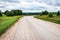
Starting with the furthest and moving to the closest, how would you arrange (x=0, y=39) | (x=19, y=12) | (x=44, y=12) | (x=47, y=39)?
(x=19, y=12), (x=44, y=12), (x=0, y=39), (x=47, y=39)

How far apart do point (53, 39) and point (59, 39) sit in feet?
1.35

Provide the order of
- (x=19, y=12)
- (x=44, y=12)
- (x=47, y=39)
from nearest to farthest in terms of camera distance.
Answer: (x=47, y=39) < (x=44, y=12) < (x=19, y=12)

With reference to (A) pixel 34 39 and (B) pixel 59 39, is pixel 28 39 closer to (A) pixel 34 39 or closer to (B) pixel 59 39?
(A) pixel 34 39

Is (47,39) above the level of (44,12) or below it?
above

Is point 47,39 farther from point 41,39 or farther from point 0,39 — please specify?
point 0,39

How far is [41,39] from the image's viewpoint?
11.6m

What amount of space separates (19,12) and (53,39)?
174 meters

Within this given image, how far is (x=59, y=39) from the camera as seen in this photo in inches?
457

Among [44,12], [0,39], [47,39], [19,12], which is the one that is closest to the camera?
[47,39]

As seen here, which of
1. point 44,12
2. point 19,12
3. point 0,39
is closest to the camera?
point 0,39

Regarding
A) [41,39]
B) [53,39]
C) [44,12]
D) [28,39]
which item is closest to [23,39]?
[28,39]

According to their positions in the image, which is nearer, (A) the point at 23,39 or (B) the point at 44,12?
(A) the point at 23,39

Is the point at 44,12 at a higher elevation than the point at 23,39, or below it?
below

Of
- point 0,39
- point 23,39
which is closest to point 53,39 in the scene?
point 23,39
